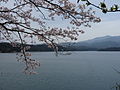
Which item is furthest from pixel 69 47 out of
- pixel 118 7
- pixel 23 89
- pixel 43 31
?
pixel 23 89

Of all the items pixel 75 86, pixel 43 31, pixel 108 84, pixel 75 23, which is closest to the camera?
pixel 75 23

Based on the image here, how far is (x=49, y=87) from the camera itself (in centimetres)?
2588

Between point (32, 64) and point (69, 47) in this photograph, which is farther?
point (32, 64)

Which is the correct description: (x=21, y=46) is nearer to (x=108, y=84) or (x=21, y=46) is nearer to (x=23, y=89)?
(x=23, y=89)

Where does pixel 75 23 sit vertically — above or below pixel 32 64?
A: above

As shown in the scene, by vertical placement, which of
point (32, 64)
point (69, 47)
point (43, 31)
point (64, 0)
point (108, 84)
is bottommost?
point (108, 84)

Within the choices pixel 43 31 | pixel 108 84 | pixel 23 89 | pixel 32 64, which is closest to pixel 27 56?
pixel 32 64

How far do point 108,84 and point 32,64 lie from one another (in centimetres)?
2233

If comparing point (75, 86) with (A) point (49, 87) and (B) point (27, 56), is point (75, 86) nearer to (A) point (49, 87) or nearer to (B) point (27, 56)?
(A) point (49, 87)

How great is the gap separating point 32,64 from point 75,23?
217 centimetres

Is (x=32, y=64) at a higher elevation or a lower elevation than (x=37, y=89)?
higher

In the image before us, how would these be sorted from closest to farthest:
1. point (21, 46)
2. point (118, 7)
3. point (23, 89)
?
point (118, 7), point (21, 46), point (23, 89)

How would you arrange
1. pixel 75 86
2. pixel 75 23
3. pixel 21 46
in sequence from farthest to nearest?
1. pixel 75 86
2. pixel 21 46
3. pixel 75 23

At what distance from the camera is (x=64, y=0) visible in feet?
23.2
